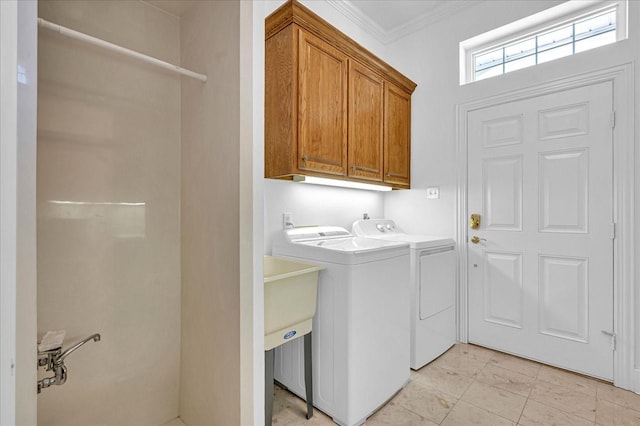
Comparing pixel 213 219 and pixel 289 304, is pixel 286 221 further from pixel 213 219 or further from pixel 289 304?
pixel 213 219

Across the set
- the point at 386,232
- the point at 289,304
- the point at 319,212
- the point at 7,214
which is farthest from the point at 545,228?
the point at 7,214

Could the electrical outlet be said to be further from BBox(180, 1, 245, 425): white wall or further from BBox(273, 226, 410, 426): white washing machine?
BBox(180, 1, 245, 425): white wall

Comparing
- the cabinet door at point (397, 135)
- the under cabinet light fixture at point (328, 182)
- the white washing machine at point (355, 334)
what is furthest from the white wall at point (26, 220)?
the cabinet door at point (397, 135)

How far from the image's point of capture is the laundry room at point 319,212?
3.92ft

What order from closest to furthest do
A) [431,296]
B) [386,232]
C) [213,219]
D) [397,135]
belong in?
[213,219]
[431,296]
[397,135]
[386,232]

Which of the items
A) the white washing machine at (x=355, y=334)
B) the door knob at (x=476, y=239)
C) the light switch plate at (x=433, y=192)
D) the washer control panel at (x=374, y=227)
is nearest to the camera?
the white washing machine at (x=355, y=334)

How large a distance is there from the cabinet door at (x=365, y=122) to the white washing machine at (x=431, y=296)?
58 centimetres

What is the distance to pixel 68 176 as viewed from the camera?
4.20 ft

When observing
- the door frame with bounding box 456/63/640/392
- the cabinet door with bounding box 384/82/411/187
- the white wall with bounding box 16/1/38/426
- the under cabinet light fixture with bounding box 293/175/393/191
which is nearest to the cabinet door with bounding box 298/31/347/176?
the under cabinet light fixture with bounding box 293/175/393/191

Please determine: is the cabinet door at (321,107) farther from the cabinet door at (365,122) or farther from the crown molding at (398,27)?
the crown molding at (398,27)

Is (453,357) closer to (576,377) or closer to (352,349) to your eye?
(576,377)

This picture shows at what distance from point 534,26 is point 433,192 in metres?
1.55

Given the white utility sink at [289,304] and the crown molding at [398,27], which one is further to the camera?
the crown molding at [398,27]

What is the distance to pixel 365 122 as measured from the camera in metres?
2.41
